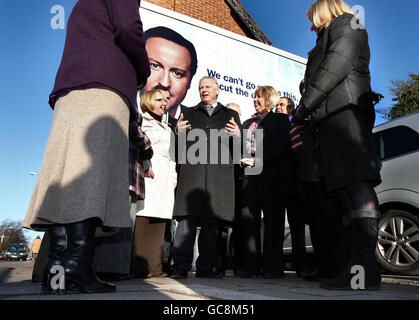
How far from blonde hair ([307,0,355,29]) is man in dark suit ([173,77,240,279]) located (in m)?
1.22

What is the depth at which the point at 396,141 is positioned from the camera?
4.13 metres

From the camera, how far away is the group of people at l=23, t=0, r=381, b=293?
6.07 ft

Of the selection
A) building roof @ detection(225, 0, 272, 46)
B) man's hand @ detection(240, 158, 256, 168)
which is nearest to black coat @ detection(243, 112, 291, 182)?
man's hand @ detection(240, 158, 256, 168)

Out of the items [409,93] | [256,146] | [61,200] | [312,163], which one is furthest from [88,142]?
[409,93]

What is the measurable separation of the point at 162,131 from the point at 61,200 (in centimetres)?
185

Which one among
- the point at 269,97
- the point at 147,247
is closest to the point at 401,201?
the point at 269,97

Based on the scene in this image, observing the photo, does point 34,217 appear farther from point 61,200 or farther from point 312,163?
point 312,163

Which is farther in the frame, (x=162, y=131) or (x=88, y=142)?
(x=162, y=131)

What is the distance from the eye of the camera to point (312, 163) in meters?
2.75

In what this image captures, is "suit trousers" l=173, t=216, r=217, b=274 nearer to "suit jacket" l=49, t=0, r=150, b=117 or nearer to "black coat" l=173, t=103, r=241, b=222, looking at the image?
"black coat" l=173, t=103, r=241, b=222

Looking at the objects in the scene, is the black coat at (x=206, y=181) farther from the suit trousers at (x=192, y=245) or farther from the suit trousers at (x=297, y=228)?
the suit trousers at (x=297, y=228)

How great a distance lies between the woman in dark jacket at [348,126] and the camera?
2258 millimetres
